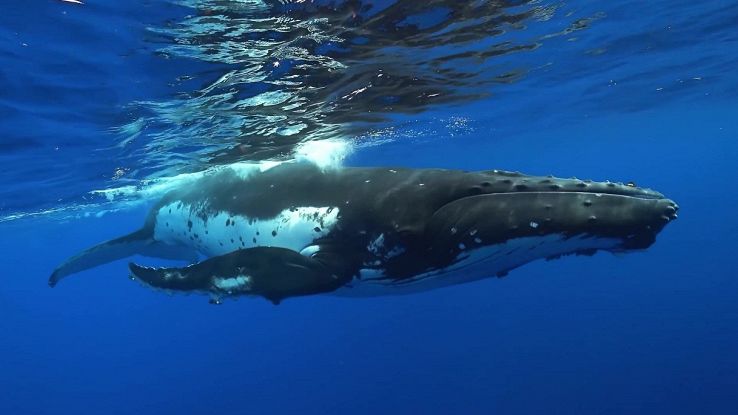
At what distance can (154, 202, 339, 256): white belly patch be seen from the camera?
288 inches

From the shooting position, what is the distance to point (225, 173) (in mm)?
10906

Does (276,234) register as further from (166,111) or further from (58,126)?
(58,126)

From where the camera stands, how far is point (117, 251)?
Answer: 42.9 ft

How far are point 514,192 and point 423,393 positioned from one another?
28440 mm

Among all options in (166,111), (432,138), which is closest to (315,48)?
(166,111)

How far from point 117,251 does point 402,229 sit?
947 cm

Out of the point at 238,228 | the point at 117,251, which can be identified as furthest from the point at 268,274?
the point at 117,251

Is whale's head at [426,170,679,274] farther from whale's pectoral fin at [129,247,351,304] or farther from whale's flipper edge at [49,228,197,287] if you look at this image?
whale's flipper edge at [49,228,197,287]

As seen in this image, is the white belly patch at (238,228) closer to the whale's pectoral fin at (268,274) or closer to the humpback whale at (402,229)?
the humpback whale at (402,229)

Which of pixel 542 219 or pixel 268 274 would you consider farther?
pixel 268 274

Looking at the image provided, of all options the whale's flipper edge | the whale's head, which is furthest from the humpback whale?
the whale's flipper edge

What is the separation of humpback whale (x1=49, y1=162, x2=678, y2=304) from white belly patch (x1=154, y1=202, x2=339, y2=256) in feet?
0.08

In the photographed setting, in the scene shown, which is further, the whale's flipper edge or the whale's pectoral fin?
the whale's flipper edge

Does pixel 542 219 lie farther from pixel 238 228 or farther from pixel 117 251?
pixel 117 251
